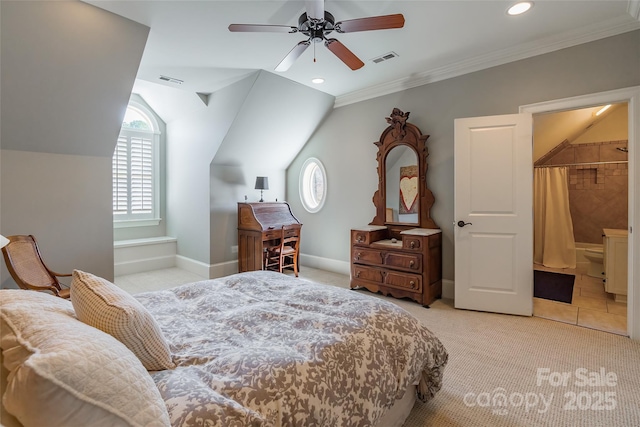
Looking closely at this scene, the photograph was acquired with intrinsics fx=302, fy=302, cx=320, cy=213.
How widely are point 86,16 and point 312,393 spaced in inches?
126

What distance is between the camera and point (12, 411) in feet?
2.09

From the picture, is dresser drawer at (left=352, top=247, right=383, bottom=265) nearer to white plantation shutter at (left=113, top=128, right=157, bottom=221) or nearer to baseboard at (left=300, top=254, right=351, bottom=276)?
baseboard at (left=300, top=254, right=351, bottom=276)

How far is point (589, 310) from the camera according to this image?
3203 millimetres

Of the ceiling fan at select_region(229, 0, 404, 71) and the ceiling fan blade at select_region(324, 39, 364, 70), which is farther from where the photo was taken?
the ceiling fan blade at select_region(324, 39, 364, 70)

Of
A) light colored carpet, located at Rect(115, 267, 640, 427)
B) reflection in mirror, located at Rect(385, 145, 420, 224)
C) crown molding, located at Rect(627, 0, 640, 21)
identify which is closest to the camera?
light colored carpet, located at Rect(115, 267, 640, 427)

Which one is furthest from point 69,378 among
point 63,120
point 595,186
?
point 595,186

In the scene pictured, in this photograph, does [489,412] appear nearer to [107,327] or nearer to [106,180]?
[107,327]

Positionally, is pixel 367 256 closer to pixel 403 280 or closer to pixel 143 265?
pixel 403 280

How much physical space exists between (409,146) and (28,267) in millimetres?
4114

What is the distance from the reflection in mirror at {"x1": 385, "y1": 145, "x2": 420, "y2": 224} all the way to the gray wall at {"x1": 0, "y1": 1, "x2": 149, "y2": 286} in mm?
3042

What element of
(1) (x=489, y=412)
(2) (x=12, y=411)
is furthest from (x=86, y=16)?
(1) (x=489, y=412)

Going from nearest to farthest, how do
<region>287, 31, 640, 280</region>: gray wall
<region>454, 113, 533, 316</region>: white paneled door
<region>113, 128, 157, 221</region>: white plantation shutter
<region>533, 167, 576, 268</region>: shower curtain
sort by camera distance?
<region>287, 31, 640, 280</region>: gray wall, <region>454, 113, 533, 316</region>: white paneled door, <region>533, 167, 576, 268</region>: shower curtain, <region>113, 128, 157, 221</region>: white plantation shutter

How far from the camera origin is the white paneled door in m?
3.04

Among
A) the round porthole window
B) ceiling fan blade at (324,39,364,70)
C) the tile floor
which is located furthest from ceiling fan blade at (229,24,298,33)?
the tile floor
